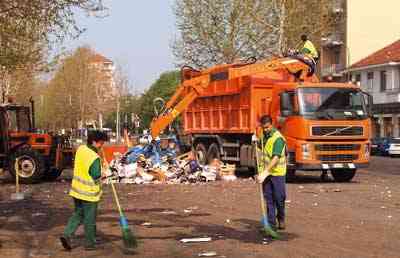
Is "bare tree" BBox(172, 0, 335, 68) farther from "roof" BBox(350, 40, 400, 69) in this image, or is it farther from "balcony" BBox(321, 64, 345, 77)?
"balcony" BBox(321, 64, 345, 77)

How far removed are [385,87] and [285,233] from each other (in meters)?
50.0

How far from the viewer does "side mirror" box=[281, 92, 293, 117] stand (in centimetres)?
2084

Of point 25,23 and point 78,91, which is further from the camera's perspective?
point 78,91

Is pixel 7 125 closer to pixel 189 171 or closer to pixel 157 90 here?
pixel 189 171

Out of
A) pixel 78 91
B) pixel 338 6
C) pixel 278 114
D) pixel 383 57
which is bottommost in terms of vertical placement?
pixel 278 114

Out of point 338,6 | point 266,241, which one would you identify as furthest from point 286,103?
point 338,6

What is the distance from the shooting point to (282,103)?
21.0 m

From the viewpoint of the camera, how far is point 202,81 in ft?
83.3

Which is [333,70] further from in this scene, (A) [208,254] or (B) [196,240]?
(A) [208,254]

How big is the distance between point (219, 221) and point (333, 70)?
58.8m

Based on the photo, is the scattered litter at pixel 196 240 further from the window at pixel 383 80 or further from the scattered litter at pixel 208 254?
the window at pixel 383 80

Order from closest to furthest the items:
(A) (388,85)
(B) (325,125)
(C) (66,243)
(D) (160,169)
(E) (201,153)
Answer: (C) (66,243) → (B) (325,125) → (D) (160,169) → (E) (201,153) → (A) (388,85)

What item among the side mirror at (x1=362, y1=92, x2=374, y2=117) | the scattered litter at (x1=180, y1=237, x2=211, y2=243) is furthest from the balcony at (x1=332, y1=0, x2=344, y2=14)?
the scattered litter at (x1=180, y1=237, x2=211, y2=243)

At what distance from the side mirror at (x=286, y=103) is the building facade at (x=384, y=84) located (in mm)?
35928
